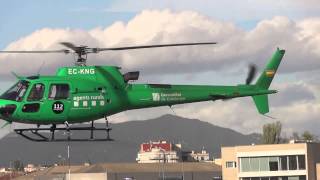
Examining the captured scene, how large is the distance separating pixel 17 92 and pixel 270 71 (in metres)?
18.3

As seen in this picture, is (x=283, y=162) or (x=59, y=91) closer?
(x=59, y=91)

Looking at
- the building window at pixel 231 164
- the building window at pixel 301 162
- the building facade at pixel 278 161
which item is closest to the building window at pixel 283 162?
the building facade at pixel 278 161

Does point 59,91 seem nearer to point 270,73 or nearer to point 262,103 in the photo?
point 262,103

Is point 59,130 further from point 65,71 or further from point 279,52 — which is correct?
point 279,52

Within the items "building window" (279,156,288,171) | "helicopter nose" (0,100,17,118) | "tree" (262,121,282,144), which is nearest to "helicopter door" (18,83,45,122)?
"helicopter nose" (0,100,17,118)

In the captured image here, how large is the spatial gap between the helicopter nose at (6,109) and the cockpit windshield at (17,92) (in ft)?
1.55

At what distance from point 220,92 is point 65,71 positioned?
33.8ft

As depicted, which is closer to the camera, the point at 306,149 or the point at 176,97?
the point at 176,97

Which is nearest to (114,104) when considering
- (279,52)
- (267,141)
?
(279,52)

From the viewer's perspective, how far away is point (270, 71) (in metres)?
57.5

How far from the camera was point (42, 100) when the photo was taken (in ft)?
161

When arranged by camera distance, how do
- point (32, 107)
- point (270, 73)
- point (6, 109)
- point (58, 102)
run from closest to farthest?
1. point (32, 107)
2. point (6, 109)
3. point (58, 102)
4. point (270, 73)

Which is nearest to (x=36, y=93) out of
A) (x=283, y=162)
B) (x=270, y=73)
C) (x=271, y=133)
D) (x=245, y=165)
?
(x=270, y=73)

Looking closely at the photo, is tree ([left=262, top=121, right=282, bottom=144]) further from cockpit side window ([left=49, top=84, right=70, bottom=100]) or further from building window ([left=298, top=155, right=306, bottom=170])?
cockpit side window ([left=49, top=84, right=70, bottom=100])
